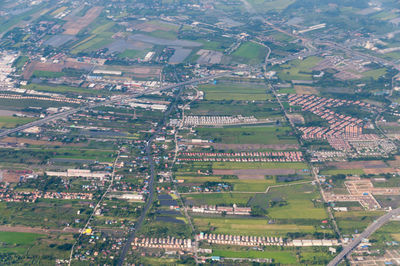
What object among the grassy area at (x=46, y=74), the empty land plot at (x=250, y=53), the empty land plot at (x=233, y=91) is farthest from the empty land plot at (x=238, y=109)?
the grassy area at (x=46, y=74)

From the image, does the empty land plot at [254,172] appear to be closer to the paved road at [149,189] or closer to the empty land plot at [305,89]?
the paved road at [149,189]

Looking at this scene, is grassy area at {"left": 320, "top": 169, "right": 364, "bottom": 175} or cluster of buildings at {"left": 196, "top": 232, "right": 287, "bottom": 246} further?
grassy area at {"left": 320, "top": 169, "right": 364, "bottom": 175}

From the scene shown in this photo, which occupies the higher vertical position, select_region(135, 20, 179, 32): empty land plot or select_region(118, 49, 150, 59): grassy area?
select_region(135, 20, 179, 32): empty land plot

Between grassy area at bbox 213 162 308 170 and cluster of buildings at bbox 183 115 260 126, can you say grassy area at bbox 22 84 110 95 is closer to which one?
cluster of buildings at bbox 183 115 260 126

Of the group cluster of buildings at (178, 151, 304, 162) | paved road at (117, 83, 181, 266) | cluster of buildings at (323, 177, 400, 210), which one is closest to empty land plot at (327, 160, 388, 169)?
cluster of buildings at (323, 177, 400, 210)

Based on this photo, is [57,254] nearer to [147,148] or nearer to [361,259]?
[147,148]

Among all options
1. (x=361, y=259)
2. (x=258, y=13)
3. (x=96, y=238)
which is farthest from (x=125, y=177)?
(x=258, y=13)

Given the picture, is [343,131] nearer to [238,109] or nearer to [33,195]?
[238,109]
